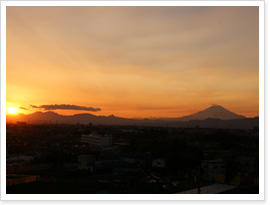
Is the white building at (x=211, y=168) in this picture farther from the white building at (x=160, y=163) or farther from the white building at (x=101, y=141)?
the white building at (x=101, y=141)

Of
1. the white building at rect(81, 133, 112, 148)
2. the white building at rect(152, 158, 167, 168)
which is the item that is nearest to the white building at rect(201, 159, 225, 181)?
the white building at rect(152, 158, 167, 168)

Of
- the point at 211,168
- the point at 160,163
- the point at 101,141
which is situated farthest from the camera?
the point at 101,141

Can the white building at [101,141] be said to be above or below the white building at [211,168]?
below

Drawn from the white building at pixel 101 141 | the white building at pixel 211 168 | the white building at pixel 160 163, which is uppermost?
the white building at pixel 211 168

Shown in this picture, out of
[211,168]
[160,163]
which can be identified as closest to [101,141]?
[160,163]

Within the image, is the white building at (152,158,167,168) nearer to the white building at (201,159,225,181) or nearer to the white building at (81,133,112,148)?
the white building at (201,159,225,181)

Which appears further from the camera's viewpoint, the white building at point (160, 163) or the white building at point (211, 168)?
the white building at point (160, 163)

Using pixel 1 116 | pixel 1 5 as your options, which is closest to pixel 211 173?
pixel 1 116

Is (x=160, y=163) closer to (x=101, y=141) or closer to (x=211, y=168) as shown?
(x=211, y=168)

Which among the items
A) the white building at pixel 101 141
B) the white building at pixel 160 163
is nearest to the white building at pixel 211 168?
the white building at pixel 160 163

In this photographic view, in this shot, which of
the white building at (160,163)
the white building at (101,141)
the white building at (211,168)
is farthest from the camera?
the white building at (101,141)

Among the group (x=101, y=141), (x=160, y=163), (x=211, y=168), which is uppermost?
(x=211, y=168)
